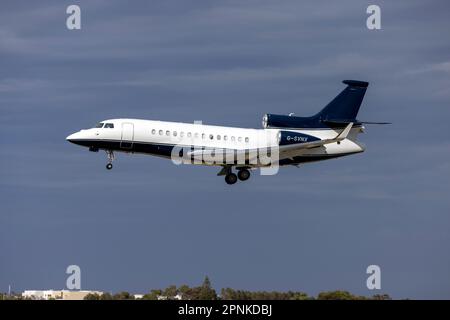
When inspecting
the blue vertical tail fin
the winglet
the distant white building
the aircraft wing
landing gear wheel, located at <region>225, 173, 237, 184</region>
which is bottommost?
the distant white building

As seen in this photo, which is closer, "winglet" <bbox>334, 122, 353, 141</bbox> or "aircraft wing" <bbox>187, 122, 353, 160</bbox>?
"winglet" <bbox>334, 122, 353, 141</bbox>

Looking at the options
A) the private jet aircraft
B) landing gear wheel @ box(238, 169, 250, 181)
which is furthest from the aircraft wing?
landing gear wheel @ box(238, 169, 250, 181)

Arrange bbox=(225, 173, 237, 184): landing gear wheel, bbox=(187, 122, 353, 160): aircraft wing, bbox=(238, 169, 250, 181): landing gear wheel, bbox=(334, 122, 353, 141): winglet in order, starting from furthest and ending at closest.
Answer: bbox=(225, 173, 237, 184): landing gear wheel
bbox=(238, 169, 250, 181): landing gear wheel
bbox=(187, 122, 353, 160): aircraft wing
bbox=(334, 122, 353, 141): winglet

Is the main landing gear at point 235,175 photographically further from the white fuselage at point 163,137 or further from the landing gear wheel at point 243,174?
the white fuselage at point 163,137

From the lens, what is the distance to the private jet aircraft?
69.3 meters

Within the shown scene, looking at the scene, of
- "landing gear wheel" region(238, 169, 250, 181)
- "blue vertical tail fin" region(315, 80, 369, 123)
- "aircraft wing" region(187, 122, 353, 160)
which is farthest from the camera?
"blue vertical tail fin" region(315, 80, 369, 123)

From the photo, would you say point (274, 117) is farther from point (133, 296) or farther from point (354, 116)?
point (133, 296)

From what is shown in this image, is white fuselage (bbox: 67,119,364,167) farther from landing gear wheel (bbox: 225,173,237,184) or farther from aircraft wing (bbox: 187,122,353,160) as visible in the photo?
landing gear wheel (bbox: 225,173,237,184)

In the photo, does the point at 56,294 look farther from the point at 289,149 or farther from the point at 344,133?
the point at 344,133

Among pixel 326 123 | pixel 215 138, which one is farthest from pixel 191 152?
pixel 326 123

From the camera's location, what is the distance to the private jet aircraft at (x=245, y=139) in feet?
227
